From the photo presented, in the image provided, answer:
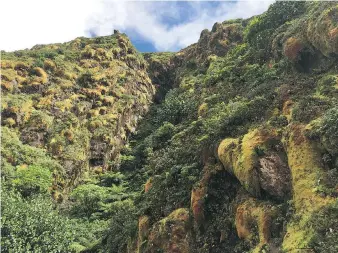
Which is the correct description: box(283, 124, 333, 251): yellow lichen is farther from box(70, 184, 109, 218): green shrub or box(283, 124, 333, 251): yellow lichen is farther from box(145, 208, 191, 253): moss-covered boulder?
box(70, 184, 109, 218): green shrub

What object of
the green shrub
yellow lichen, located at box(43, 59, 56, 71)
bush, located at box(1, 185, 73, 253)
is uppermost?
yellow lichen, located at box(43, 59, 56, 71)

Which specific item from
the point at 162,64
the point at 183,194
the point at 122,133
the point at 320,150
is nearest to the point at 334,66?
the point at 320,150

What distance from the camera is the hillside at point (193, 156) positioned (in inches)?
476

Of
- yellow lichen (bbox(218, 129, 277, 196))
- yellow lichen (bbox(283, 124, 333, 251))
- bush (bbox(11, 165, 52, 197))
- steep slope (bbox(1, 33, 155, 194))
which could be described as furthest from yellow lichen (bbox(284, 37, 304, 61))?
steep slope (bbox(1, 33, 155, 194))

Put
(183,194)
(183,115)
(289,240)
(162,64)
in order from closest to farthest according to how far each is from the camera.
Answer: (289,240) < (183,194) < (183,115) < (162,64)

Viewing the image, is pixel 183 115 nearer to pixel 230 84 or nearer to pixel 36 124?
pixel 230 84

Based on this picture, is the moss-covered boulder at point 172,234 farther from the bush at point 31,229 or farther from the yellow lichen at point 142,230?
the bush at point 31,229

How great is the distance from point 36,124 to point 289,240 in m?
29.9

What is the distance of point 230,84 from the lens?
30.6 m

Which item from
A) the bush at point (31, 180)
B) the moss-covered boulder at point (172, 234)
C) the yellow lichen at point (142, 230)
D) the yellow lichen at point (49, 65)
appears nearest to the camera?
the moss-covered boulder at point (172, 234)

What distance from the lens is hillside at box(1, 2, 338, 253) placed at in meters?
12.1

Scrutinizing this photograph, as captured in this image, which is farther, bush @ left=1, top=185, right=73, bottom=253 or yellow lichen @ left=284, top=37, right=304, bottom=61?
yellow lichen @ left=284, top=37, right=304, bottom=61

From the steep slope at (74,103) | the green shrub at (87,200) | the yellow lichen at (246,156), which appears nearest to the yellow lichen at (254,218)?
the yellow lichen at (246,156)

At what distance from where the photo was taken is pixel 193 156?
63.4 ft
